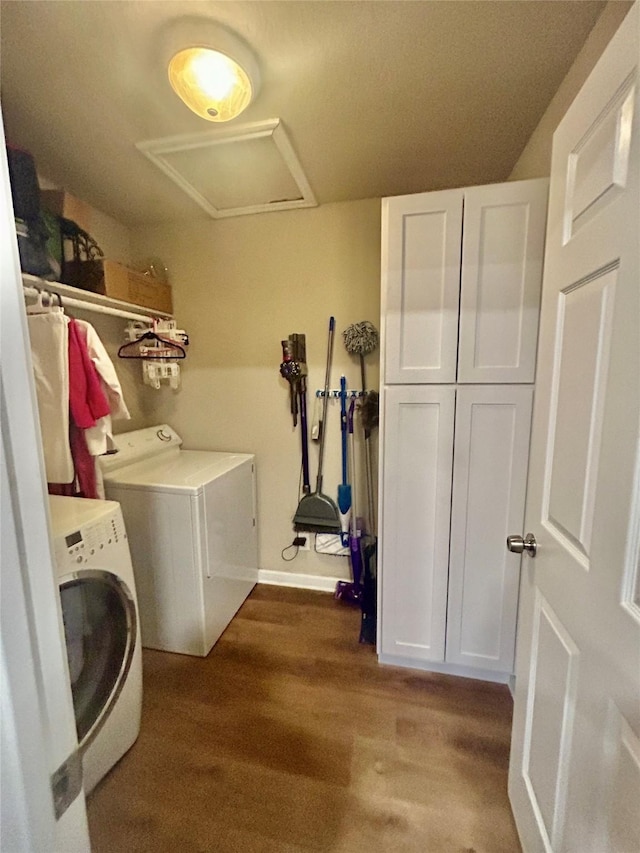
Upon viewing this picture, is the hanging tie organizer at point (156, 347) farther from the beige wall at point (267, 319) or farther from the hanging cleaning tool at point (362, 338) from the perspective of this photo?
the hanging cleaning tool at point (362, 338)

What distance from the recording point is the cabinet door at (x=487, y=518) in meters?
1.49

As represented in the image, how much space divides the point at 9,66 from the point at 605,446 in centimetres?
202

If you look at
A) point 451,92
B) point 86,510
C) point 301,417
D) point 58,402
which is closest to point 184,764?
point 86,510

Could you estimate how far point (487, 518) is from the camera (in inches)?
60.9

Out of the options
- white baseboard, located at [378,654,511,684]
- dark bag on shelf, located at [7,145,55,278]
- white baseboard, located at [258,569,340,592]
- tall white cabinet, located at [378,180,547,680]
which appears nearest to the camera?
dark bag on shelf, located at [7,145,55,278]

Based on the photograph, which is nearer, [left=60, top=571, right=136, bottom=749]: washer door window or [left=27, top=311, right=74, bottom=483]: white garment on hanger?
[left=60, top=571, right=136, bottom=749]: washer door window

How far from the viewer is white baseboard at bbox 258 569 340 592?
237 cm

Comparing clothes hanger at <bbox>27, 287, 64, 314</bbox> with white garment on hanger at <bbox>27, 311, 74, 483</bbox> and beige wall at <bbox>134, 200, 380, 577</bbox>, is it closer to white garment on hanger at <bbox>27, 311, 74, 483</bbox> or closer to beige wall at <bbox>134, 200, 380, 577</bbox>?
white garment on hanger at <bbox>27, 311, 74, 483</bbox>

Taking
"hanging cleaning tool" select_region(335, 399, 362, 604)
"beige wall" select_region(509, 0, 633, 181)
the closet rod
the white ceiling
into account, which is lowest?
"hanging cleaning tool" select_region(335, 399, 362, 604)

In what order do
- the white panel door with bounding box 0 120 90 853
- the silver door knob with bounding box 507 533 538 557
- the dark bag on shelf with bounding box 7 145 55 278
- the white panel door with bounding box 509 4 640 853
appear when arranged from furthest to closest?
the dark bag on shelf with bounding box 7 145 55 278 < the silver door knob with bounding box 507 533 538 557 < the white panel door with bounding box 509 4 640 853 < the white panel door with bounding box 0 120 90 853

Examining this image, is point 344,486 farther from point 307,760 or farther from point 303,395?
point 307,760

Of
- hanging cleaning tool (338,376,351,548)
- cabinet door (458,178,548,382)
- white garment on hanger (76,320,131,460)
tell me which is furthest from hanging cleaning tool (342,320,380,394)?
white garment on hanger (76,320,131,460)

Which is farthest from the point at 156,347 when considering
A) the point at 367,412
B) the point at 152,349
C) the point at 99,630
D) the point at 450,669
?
the point at 450,669

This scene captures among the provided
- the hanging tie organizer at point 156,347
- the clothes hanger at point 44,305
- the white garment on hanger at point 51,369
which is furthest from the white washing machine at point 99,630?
the hanging tie organizer at point 156,347
